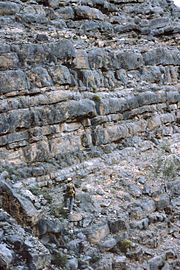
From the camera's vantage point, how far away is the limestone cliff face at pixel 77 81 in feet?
39.2

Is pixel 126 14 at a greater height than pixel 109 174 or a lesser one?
greater

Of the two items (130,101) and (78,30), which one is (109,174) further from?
(78,30)

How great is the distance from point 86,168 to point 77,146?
0.72 m

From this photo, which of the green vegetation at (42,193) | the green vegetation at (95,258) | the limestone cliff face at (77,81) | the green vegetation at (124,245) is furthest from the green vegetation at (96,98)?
the green vegetation at (95,258)

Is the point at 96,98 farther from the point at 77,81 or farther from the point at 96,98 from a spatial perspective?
the point at 77,81

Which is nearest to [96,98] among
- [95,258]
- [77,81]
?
[77,81]

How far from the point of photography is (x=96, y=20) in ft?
58.5

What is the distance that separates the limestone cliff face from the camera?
11.9m

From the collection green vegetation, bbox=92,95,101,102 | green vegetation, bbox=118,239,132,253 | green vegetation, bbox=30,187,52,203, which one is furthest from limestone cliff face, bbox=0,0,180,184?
green vegetation, bbox=118,239,132,253

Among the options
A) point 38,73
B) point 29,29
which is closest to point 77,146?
point 38,73

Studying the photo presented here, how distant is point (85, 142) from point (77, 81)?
184 cm

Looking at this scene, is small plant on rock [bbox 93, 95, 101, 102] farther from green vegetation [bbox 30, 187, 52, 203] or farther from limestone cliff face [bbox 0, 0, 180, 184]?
green vegetation [bbox 30, 187, 52, 203]

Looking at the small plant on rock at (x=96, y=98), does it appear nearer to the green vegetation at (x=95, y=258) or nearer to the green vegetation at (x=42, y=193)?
the green vegetation at (x=42, y=193)

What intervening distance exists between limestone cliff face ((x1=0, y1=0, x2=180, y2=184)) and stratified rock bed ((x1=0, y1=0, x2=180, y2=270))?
3cm
